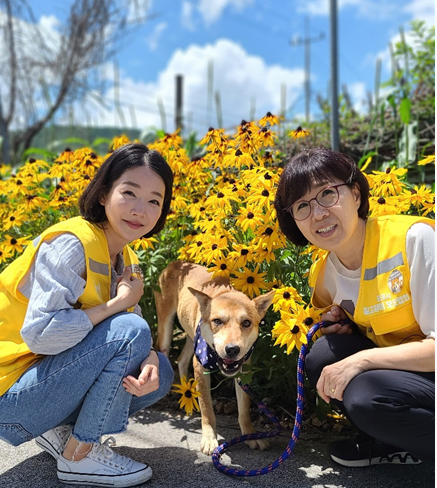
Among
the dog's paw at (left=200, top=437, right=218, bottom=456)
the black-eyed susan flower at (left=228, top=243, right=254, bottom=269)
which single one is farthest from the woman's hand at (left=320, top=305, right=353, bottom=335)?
the dog's paw at (left=200, top=437, right=218, bottom=456)

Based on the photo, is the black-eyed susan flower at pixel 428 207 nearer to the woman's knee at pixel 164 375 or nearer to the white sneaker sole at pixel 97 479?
the woman's knee at pixel 164 375

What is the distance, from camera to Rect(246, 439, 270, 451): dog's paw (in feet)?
8.47

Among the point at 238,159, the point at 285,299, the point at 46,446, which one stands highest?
the point at 238,159

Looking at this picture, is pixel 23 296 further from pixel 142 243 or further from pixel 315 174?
pixel 315 174

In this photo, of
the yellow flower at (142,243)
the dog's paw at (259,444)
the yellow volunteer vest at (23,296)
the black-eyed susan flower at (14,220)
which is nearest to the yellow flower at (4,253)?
the black-eyed susan flower at (14,220)

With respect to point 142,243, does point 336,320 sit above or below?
below

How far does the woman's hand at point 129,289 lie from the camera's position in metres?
2.24

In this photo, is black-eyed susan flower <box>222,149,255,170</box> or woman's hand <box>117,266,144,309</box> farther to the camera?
black-eyed susan flower <box>222,149,255,170</box>

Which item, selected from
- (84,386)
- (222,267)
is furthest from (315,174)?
(84,386)

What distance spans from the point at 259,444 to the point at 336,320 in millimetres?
789

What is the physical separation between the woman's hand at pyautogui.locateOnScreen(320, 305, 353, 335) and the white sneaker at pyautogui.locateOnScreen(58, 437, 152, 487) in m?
1.00

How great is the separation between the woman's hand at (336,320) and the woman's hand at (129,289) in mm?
835

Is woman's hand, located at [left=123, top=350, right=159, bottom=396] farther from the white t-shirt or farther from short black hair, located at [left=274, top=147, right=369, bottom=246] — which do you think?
the white t-shirt

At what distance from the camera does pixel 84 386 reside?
2.14 m
